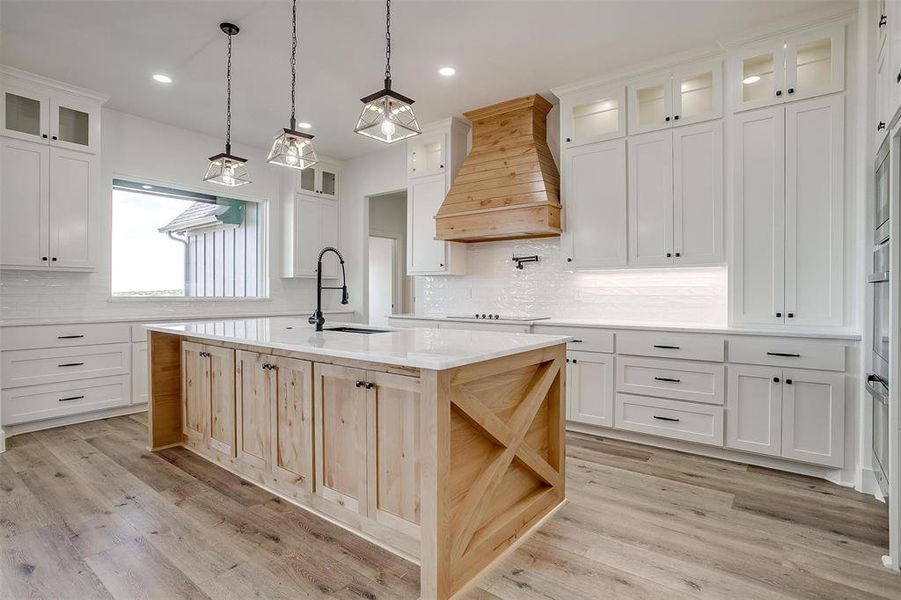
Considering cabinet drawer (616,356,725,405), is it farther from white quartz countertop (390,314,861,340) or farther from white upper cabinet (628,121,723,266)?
white upper cabinet (628,121,723,266)

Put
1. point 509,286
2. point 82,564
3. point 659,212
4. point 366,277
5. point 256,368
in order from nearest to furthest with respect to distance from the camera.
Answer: point 82,564 < point 256,368 < point 659,212 < point 509,286 < point 366,277

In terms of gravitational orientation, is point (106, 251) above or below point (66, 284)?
above

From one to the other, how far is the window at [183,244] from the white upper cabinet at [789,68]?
205 inches

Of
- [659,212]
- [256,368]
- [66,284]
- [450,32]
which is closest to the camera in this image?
[256,368]

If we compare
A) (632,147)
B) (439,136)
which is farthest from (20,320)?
(632,147)

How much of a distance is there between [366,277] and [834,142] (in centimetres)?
501

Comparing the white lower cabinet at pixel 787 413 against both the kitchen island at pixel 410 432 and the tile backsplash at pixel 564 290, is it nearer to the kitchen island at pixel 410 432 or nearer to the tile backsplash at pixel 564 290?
the tile backsplash at pixel 564 290

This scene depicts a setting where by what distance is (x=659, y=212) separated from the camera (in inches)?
145

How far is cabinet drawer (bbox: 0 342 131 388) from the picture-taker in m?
3.71

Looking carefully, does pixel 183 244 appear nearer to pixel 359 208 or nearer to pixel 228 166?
pixel 359 208

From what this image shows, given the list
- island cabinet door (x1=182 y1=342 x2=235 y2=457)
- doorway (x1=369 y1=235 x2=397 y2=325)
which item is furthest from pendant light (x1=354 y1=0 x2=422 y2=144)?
doorway (x1=369 y1=235 x2=397 y2=325)

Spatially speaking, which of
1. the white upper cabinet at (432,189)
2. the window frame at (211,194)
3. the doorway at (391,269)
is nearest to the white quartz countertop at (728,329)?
the white upper cabinet at (432,189)

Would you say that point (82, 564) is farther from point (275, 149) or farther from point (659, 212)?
point (659, 212)

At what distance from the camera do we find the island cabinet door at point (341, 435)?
209 cm
